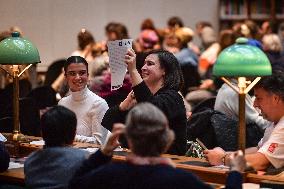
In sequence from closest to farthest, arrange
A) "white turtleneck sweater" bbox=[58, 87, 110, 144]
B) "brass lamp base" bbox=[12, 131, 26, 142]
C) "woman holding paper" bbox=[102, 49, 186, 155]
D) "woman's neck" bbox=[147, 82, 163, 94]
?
"woman holding paper" bbox=[102, 49, 186, 155] < "woman's neck" bbox=[147, 82, 163, 94] < "brass lamp base" bbox=[12, 131, 26, 142] < "white turtleneck sweater" bbox=[58, 87, 110, 144]

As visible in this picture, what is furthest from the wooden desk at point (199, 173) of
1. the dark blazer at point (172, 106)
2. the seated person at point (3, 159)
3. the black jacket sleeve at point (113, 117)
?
the black jacket sleeve at point (113, 117)

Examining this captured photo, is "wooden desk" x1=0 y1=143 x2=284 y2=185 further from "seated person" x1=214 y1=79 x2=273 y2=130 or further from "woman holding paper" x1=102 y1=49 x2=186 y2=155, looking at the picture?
"seated person" x1=214 y1=79 x2=273 y2=130

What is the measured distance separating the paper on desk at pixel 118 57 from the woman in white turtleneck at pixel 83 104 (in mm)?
588

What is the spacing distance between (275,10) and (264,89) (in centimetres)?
857

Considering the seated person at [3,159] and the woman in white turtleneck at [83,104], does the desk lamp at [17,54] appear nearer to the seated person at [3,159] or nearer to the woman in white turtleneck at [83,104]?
the woman in white turtleneck at [83,104]

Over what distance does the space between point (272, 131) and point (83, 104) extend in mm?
1521

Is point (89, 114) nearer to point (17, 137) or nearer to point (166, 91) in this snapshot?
point (17, 137)

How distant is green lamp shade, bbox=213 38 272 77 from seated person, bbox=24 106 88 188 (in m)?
0.78

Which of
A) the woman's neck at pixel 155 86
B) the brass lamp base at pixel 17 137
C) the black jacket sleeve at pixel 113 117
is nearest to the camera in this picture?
the woman's neck at pixel 155 86

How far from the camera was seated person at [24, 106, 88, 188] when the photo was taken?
3.62 m

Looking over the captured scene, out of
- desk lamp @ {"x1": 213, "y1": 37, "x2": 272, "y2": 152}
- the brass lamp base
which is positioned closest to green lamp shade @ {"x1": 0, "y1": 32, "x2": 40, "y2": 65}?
the brass lamp base

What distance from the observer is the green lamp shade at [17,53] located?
4.73 m

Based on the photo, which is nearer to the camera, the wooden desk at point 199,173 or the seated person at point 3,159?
the wooden desk at point 199,173

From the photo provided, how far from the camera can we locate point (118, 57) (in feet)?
14.8
